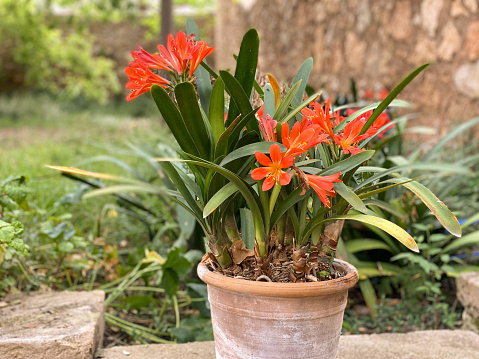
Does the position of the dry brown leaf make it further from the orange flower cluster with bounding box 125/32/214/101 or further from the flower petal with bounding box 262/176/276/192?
the orange flower cluster with bounding box 125/32/214/101

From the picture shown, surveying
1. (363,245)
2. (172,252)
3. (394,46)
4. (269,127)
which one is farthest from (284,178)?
(394,46)

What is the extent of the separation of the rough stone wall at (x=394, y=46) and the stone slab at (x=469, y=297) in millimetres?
1309

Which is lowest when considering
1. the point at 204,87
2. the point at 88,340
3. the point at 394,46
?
the point at 88,340

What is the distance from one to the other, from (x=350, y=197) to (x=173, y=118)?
0.43 meters

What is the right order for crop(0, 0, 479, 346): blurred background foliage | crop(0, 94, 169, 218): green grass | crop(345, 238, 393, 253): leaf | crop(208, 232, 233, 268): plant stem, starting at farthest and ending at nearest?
1. crop(0, 94, 169, 218): green grass
2. crop(345, 238, 393, 253): leaf
3. crop(0, 0, 479, 346): blurred background foliage
4. crop(208, 232, 233, 268): plant stem

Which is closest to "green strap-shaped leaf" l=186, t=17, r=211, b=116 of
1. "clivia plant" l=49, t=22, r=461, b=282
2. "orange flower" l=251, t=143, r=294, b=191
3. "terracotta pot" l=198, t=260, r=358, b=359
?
"clivia plant" l=49, t=22, r=461, b=282

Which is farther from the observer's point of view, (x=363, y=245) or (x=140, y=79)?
(x=363, y=245)

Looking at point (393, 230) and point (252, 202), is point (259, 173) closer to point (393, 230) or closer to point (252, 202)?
point (252, 202)

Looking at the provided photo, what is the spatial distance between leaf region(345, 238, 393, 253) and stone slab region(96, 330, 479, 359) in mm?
459

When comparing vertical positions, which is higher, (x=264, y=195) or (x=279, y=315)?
(x=264, y=195)

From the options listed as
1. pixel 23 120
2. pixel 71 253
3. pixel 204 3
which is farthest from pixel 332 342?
pixel 204 3

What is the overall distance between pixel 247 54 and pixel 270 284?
55cm

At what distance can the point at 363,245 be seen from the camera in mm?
2080

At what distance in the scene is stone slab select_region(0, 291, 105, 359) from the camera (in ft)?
4.45
